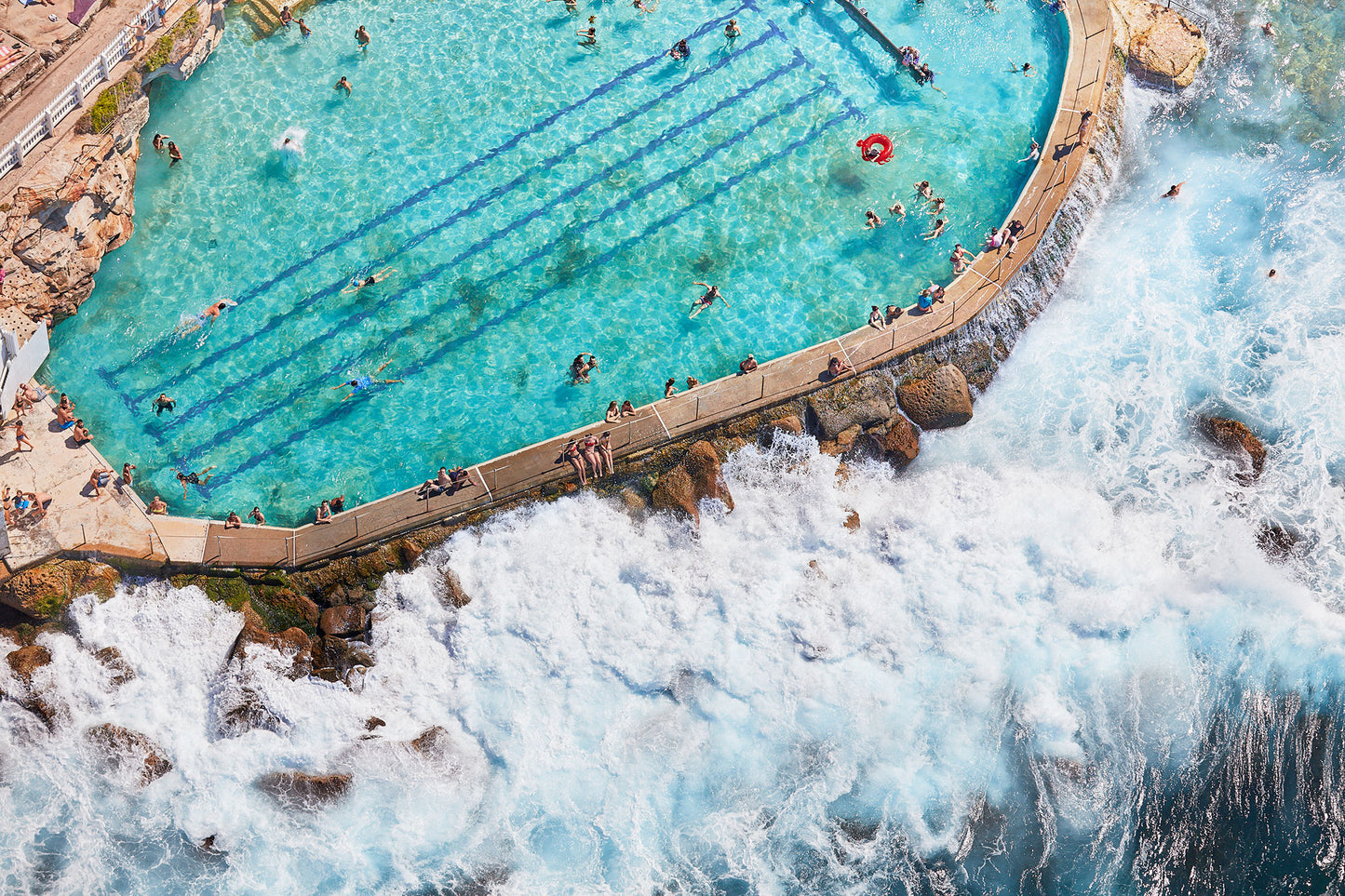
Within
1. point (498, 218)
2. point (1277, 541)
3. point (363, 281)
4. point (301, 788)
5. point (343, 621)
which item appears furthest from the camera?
point (498, 218)

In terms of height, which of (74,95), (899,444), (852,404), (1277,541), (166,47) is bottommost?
(1277,541)

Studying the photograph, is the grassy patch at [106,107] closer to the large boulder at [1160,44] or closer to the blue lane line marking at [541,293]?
the blue lane line marking at [541,293]

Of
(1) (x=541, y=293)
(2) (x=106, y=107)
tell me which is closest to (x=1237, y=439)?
(1) (x=541, y=293)

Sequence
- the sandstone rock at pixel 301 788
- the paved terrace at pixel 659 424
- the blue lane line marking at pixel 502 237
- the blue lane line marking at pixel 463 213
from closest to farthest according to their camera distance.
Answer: the sandstone rock at pixel 301 788 → the paved terrace at pixel 659 424 → the blue lane line marking at pixel 502 237 → the blue lane line marking at pixel 463 213

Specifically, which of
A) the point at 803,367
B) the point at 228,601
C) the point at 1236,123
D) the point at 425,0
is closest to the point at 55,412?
the point at 228,601

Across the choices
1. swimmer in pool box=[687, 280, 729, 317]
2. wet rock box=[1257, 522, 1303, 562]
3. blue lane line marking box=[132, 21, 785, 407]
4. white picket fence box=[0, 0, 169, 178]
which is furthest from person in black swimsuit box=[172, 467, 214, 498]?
wet rock box=[1257, 522, 1303, 562]

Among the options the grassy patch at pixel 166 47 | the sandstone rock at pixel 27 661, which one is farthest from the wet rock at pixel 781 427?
the grassy patch at pixel 166 47

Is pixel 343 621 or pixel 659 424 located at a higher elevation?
pixel 343 621

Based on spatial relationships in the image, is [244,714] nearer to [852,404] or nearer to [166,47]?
[852,404]
